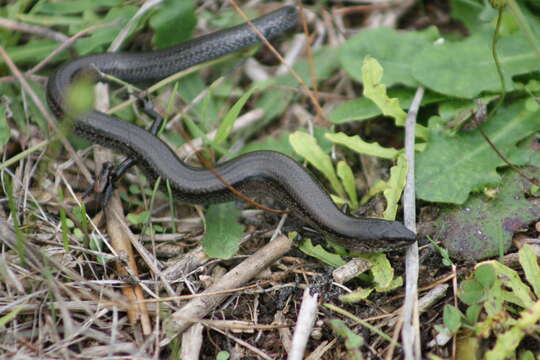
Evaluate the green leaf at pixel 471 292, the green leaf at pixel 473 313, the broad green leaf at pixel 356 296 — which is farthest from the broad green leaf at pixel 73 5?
the green leaf at pixel 473 313

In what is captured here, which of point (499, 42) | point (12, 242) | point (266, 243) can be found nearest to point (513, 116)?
point (499, 42)

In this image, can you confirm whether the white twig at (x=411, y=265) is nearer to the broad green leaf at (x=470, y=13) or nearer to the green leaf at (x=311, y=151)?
the green leaf at (x=311, y=151)

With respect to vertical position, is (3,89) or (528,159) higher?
(3,89)

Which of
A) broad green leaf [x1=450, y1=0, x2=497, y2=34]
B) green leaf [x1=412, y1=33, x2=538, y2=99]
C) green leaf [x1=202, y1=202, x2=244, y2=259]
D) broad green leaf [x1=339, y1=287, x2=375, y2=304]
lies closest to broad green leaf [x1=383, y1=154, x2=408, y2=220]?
broad green leaf [x1=339, y1=287, x2=375, y2=304]

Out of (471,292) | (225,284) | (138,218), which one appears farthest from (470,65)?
(138,218)

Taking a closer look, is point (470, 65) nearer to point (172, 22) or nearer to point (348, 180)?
point (348, 180)

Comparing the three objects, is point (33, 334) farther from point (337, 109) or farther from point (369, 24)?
point (369, 24)
